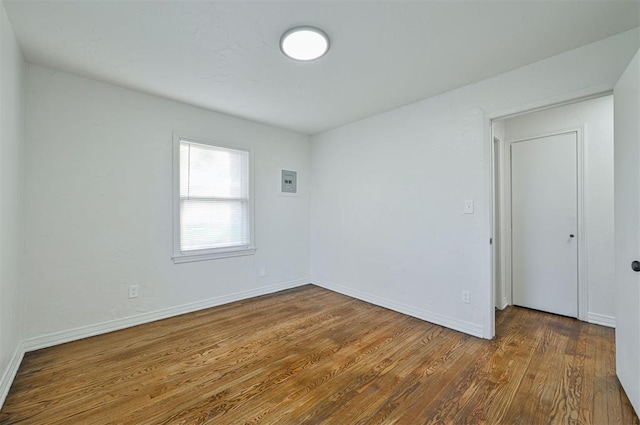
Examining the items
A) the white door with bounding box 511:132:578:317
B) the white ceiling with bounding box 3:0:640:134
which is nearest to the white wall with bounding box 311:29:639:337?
the white ceiling with bounding box 3:0:640:134

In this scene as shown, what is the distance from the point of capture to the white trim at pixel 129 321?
2404 millimetres

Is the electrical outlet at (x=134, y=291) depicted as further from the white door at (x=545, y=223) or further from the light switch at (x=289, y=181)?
the white door at (x=545, y=223)

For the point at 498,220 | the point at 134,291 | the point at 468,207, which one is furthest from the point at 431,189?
the point at 134,291

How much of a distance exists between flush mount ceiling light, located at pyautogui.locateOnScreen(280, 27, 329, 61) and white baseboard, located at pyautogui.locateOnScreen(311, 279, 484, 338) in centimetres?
282

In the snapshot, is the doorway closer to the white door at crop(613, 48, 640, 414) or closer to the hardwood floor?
the hardwood floor

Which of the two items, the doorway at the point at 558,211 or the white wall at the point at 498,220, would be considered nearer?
the doorway at the point at 558,211

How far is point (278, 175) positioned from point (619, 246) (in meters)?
3.64

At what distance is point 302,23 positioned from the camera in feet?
6.01

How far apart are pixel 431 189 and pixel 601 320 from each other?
7.21 ft

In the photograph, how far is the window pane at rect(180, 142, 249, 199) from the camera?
330 cm

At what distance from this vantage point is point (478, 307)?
2.66 meters

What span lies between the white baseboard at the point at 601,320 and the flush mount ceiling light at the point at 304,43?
3780mm

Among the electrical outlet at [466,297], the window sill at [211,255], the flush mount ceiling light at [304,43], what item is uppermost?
the flush mount ceiling light at [304,43]

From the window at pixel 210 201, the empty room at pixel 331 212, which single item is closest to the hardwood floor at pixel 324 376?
the empty room at pixel 331 212
